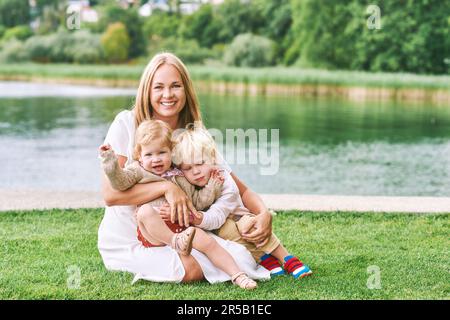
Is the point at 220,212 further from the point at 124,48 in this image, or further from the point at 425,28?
the point at 124,48

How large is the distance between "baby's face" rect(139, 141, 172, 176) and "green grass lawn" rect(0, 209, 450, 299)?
553mm

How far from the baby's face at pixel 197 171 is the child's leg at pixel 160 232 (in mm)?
233

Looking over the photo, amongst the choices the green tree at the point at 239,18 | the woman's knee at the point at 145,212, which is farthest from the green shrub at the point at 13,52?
the woman's knee at the point at 145,212

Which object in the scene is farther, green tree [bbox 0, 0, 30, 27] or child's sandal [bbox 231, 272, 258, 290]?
green tree [bbox 0, 0, 30, 27]

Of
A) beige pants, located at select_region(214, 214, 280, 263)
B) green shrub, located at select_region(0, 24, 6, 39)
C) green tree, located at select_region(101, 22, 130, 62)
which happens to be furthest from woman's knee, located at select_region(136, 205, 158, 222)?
green shrub, located at select_region(0, 24, 6, 39)

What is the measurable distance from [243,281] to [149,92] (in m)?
1.01

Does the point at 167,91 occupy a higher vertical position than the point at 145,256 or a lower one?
higher

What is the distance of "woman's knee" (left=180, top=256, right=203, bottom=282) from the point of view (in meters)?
3.48

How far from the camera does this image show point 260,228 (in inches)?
138

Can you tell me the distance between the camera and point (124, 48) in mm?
35344

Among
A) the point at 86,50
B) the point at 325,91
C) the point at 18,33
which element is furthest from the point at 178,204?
the point at 18,33

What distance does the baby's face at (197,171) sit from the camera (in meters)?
3.47

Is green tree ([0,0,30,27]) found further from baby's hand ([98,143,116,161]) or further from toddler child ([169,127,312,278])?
baby's hand ([98,143,116,161])

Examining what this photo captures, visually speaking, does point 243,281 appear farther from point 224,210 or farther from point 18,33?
point 18,33
